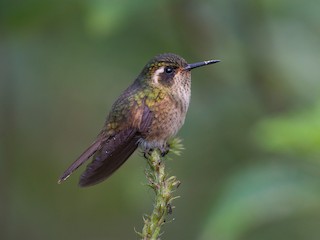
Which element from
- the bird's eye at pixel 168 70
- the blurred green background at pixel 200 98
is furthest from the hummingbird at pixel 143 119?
the blurred green background at pixel 200 98

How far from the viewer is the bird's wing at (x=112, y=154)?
4.23m

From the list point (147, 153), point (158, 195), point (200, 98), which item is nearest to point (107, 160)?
point (147, 153)

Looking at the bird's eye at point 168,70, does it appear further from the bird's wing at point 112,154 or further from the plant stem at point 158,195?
the plant stem at point 158,195

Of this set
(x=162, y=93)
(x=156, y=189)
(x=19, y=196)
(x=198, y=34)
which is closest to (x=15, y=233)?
(x=19, y=196)

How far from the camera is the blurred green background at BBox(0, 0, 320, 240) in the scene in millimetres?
4984

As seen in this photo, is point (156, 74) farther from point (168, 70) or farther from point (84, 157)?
point (84, 157)

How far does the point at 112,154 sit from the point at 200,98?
267 centimetres

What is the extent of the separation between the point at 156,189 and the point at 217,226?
1.32 metres

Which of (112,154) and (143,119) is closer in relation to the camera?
(112,154)

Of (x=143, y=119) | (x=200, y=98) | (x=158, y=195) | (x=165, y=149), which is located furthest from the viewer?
(x=200, y=98)

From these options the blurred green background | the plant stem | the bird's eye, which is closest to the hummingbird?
the bird's eye

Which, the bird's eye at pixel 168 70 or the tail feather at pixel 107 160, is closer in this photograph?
the tail feather at pixel 107 160

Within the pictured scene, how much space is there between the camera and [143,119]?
4.68 m

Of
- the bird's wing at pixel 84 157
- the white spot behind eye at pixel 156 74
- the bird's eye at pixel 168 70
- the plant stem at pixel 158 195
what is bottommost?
the plant stem at pixel 158 195
